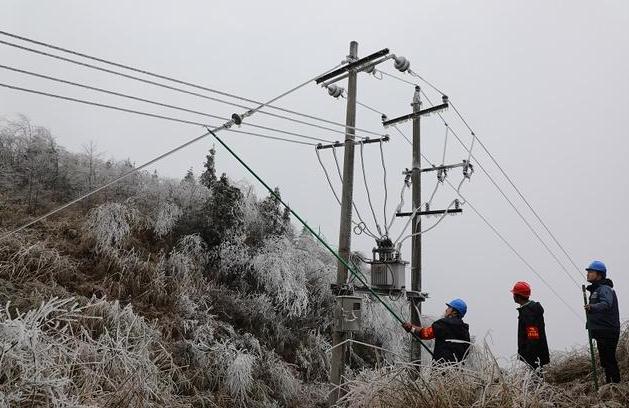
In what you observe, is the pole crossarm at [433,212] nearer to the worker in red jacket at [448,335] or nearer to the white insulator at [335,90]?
the white insulator at [335,90]

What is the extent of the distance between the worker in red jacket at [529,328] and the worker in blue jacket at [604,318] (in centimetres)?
67

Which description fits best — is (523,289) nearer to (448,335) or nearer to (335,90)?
(448,335)

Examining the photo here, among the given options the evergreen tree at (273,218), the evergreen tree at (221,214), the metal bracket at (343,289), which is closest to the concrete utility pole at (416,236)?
the metal bracket at (343,289)

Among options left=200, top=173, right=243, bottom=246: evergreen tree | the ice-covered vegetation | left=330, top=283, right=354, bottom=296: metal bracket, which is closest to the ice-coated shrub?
the ice-covered vegetation

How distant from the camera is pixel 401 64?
862 centimetres

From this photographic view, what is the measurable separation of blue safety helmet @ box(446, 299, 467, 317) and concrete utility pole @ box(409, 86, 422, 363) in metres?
3.38

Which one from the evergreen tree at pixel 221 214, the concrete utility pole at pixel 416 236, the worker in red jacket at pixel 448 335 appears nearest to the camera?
the worker in red jacket at pixel 448 335

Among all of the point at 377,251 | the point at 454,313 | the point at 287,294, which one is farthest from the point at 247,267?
the point at 454,313

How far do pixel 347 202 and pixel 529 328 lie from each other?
128 inches

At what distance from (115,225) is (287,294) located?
405 centimetres

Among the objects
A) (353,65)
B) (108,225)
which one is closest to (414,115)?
(353,65)

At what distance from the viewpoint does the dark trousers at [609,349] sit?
5.83 meters

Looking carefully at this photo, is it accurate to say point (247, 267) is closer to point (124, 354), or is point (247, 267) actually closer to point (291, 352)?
point (291, 352)

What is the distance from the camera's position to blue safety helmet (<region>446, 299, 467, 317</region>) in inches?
229
